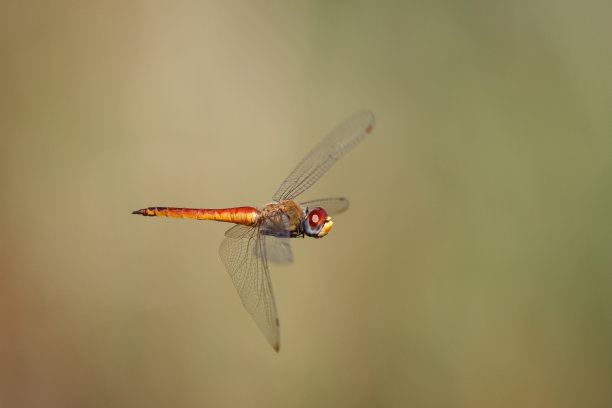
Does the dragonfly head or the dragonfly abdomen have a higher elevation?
the dragonfly abdomen

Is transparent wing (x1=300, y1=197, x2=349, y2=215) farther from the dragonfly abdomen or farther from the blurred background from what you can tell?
the blurred background

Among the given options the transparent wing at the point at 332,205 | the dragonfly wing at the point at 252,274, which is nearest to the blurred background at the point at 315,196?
the transparent wing at the point at 332,205

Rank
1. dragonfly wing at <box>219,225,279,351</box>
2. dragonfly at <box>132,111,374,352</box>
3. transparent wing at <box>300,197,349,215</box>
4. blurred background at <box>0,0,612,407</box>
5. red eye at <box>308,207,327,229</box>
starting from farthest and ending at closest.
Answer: blurred background at <box>0,0,612,407</box>
transparent wing at <box>300,197,349,215</box>
red eye at <box>308,207,327,229</box>
dragonfly at <box>132,111,374,352</box>
dragonfly wing at <box>219,225,279,351</box>

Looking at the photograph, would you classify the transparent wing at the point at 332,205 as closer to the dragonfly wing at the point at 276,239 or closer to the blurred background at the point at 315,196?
the dragonfly wing at the point at 276,239

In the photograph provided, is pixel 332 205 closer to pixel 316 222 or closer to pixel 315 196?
pixel 316 222

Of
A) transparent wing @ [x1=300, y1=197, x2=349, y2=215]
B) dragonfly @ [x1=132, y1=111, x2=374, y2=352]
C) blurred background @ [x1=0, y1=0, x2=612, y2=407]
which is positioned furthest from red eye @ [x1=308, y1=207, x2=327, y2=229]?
blurred background @ [x1=0, y1=0, x2=612, y2=407]

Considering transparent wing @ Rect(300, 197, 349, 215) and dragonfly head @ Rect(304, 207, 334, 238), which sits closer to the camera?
dragonfly head @ Rect(304, 207, 334, 238)
